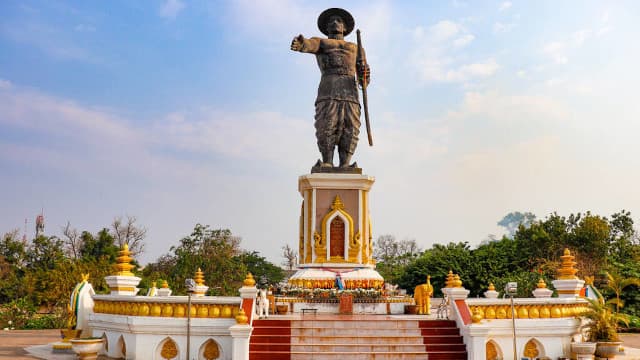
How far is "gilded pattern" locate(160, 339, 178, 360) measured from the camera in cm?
1285

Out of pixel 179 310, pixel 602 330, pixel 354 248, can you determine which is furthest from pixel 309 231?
pixel 602 330

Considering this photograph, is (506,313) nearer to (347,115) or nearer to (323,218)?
(323,218)

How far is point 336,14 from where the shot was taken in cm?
2123

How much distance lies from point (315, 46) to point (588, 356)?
12.2 m

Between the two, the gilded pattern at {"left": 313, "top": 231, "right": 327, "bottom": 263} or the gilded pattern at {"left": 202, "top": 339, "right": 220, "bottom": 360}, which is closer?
the gilded pattern at {"left": 202, "top": 339, "right": 220, "bottom": 360}

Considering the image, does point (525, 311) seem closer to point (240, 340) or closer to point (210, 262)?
point (240, 340)

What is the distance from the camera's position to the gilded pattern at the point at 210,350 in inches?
502

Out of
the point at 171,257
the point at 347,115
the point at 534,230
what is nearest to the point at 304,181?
the point at 347,115

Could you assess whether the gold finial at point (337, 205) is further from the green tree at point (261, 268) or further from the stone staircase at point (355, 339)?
the green tree at point (261, 268)

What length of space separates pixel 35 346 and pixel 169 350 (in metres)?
4.97

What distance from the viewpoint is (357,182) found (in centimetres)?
1923

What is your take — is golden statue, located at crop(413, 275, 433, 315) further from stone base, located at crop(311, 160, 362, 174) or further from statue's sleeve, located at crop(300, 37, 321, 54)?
statue's sleeve, located at crop(300, 37, 321, 54)

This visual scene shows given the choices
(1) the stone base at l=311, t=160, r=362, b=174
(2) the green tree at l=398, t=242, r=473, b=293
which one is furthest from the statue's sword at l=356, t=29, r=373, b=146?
(2) the green tree at l=398, t=242, r=473, b=293

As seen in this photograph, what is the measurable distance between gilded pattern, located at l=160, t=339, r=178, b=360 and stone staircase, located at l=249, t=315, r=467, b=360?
1.60 m
